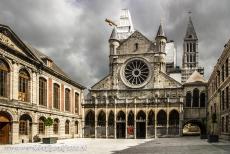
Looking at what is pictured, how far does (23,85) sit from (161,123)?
2815cm

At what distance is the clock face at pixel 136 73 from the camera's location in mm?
65812

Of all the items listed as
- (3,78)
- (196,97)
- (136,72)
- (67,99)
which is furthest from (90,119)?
(3,78)

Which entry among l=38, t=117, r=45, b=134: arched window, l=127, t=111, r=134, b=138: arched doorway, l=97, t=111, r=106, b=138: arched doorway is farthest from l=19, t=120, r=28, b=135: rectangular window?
l=127, t=111, r=134, b=138: arched doorway

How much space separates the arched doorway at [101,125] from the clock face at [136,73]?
7654 mm

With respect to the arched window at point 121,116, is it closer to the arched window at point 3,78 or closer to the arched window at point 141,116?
the arched window at point 141,116

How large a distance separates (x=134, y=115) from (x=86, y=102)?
27.5 ft

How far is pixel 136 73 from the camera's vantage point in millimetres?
66250

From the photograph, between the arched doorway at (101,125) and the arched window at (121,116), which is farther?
the arched window at (121,116)

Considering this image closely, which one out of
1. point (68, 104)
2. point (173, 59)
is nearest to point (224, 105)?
point (68, 104)

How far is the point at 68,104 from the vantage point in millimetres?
54562

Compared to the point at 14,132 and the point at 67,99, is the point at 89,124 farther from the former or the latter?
the point at 14,132

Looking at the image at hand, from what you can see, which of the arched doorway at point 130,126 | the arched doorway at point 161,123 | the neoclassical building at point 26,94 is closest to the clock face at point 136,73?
the arched doorway at point 130,126

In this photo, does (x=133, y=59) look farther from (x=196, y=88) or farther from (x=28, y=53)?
(x=28, y=53)

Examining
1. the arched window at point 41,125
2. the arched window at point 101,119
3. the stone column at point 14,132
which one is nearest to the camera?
Result: the stone column at point 14,132
